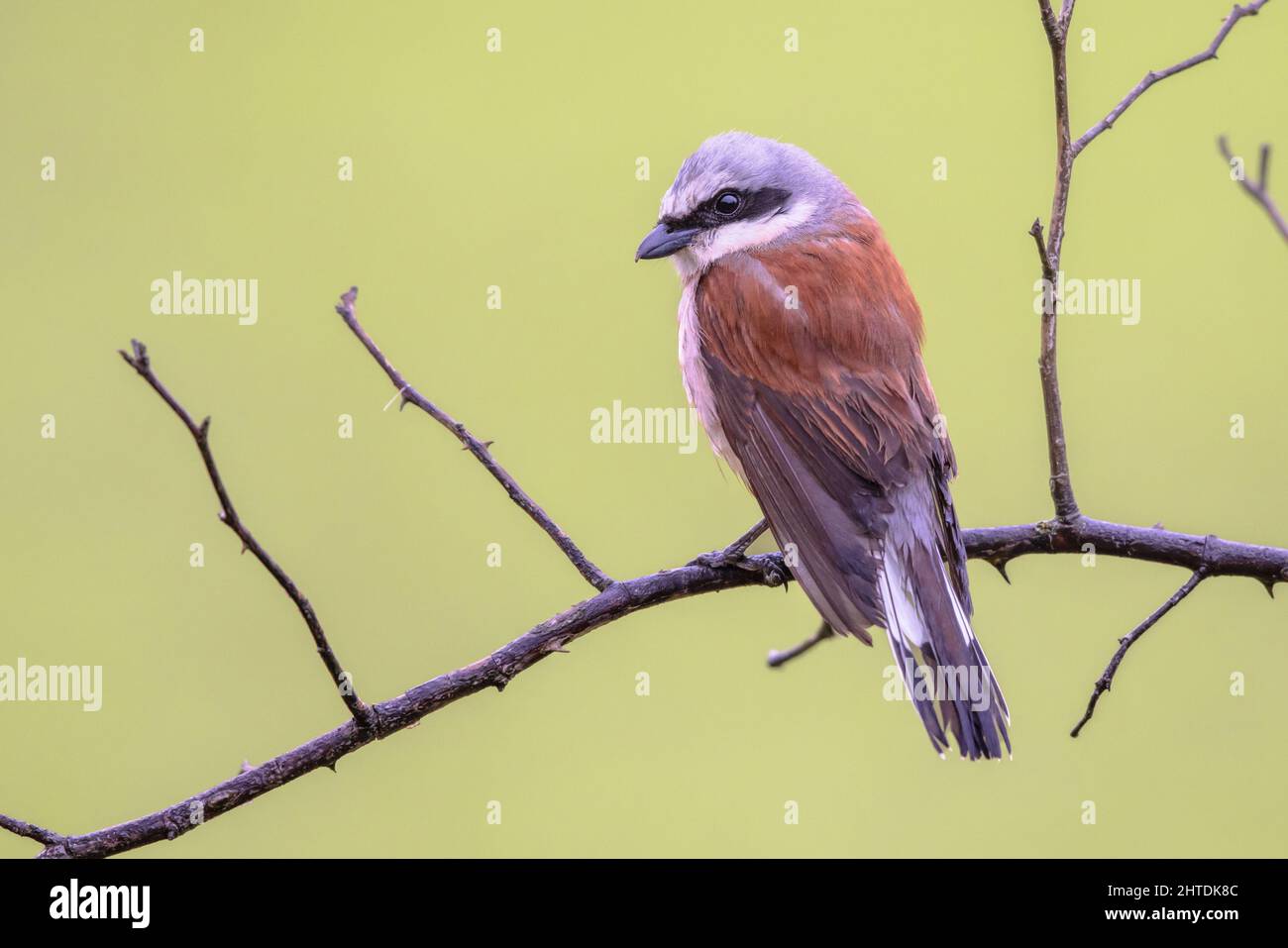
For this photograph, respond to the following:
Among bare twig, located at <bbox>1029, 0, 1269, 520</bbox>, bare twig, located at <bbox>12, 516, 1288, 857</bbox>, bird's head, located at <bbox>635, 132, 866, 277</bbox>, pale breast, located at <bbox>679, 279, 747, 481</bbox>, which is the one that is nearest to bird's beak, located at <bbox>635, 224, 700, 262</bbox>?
bird's head, located at <bbox>635, 132, 866, 277</bbox>

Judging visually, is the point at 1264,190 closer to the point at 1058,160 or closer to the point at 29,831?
the point at 1058,160

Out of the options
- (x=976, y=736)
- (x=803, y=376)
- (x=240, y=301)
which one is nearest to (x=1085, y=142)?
(x=803, y=376)

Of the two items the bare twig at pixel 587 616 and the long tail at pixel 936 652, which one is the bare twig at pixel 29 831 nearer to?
the bare twig at pixel 587 616

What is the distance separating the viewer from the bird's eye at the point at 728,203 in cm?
271

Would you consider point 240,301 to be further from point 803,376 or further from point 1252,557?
point 1252,557

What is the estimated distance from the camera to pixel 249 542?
149 centimetres

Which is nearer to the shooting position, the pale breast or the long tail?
the long tail

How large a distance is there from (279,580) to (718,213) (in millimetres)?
1547

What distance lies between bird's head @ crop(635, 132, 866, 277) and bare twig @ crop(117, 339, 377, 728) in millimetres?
1374

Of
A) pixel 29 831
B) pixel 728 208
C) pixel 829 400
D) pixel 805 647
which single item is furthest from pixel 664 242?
pixel 29 831

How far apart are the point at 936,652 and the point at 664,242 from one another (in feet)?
3.70

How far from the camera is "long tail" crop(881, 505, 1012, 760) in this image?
2039mm

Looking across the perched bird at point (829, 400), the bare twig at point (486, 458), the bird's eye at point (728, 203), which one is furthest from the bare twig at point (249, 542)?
the bird's eye at point (728, 203)

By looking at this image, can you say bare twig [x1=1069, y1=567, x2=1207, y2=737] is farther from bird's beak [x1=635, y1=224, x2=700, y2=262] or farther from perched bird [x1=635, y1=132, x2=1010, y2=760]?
bird's beak [x1=635, y1=224, x2=700, y2=262]
